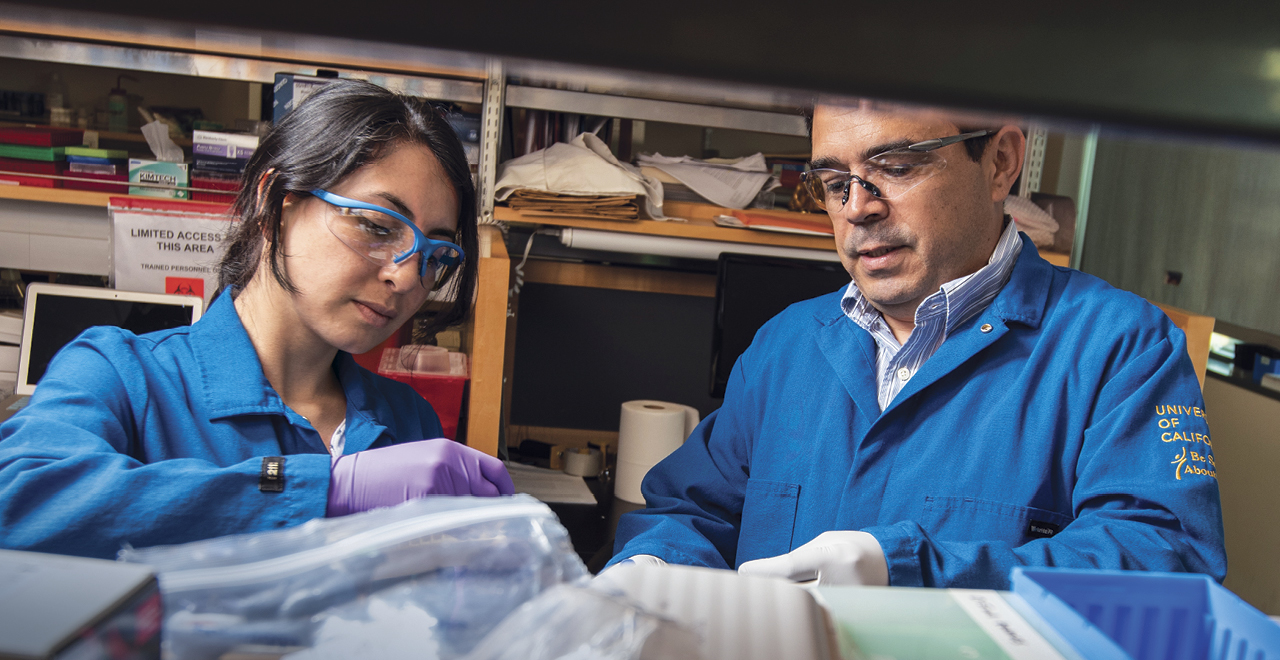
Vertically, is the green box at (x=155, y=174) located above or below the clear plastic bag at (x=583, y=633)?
above

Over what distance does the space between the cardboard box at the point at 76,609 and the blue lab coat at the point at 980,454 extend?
28.1 inches

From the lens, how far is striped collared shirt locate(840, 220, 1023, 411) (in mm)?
1254

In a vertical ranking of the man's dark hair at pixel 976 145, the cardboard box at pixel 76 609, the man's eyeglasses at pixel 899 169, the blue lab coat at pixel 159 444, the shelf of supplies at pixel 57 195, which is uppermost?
the man's dark hair at pixel 976 145

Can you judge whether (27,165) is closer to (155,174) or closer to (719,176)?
(155,174)

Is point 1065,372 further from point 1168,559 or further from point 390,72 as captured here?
point 390,72

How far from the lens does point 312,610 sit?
1.40 feet

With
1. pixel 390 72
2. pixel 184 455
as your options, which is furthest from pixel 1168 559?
pixel 390 72

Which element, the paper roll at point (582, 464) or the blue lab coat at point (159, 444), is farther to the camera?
the paper roll at point (582, 464)

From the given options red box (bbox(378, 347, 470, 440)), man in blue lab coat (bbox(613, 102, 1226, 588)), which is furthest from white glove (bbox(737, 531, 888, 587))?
red box (bbox(378, 347, 470, 440))

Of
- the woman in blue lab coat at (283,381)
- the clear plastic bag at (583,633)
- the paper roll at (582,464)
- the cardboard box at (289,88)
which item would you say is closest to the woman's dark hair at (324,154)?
the woman in blue lab coat at (283,381)

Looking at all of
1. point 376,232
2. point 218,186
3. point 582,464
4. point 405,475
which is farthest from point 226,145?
point 405,475

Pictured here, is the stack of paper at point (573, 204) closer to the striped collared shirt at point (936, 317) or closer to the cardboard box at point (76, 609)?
the striped collared shirt at point (936, 317)

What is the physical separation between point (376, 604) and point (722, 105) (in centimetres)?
197

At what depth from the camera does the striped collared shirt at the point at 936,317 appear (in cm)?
125
